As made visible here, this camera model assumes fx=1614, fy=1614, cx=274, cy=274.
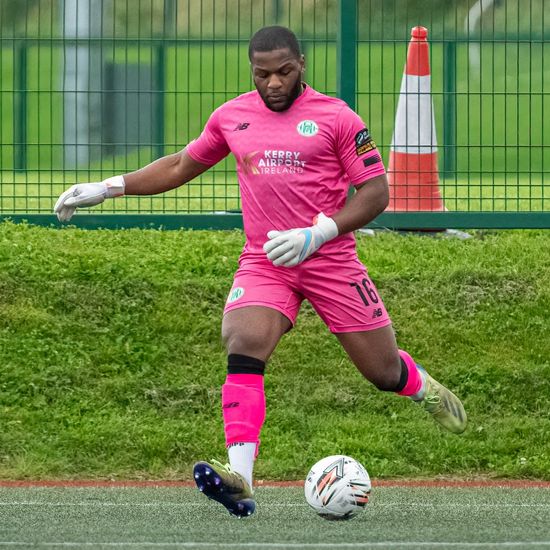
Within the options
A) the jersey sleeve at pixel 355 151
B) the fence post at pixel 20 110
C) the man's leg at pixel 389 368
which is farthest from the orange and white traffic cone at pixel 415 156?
the jersey sleeve at pixel 355 151

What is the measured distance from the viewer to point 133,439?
10.0m

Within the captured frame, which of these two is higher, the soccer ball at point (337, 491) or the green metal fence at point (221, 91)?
the green metal fence at point (221, 91)

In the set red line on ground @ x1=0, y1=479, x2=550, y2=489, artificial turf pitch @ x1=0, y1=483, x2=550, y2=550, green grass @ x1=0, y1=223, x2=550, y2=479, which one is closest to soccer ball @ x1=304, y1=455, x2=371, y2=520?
artificial turf pitch @ x1=0, y1=483, x2=550, y2=550

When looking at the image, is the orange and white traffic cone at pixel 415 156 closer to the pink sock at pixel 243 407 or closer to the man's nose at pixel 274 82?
the man's nose at pixel 274 82

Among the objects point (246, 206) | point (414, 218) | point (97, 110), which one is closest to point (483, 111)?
point (414, 218)

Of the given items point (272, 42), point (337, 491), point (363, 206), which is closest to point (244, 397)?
point (337, 491)

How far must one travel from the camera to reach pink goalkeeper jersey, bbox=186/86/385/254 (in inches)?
291

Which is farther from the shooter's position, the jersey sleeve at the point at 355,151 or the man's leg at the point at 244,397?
the jersey sleeve at the point at 355,151

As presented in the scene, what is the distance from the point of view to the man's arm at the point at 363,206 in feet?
24.1

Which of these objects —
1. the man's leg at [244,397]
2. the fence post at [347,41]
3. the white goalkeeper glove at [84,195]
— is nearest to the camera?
the man's leg at [244,397]

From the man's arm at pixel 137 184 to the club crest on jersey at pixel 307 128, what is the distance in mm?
691

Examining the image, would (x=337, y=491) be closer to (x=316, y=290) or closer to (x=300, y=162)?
(x=316, y=290)

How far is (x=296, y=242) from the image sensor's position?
281 inches

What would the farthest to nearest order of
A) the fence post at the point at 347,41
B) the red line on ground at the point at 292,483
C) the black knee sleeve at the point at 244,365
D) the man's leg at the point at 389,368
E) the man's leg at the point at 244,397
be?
the fence post at the point at 347,41, the red line on ground at the point at 292,483, the man's leg at the point at 389,368, the black knee sleeve at the point at 244,365, the man's leg at the point at 244,397
